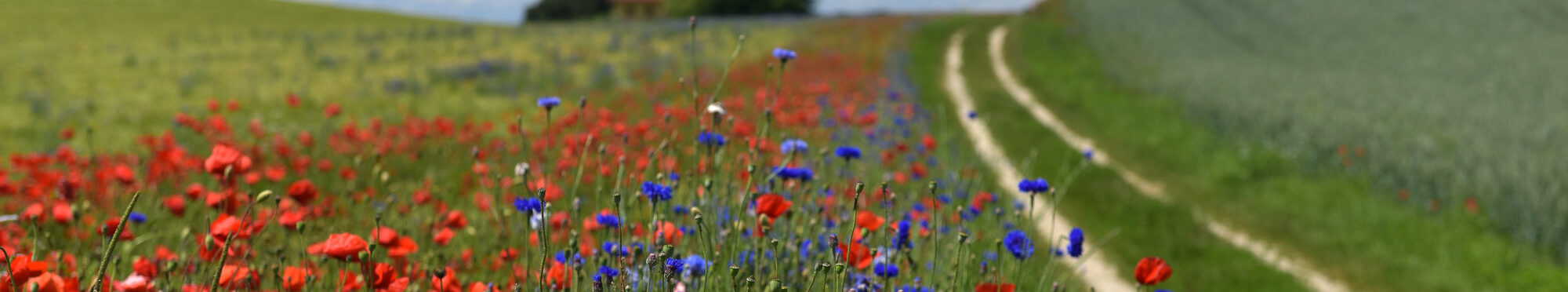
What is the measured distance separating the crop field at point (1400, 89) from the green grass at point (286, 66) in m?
8.22

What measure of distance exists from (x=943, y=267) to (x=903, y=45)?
63.4 ft

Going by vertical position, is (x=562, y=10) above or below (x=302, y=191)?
below

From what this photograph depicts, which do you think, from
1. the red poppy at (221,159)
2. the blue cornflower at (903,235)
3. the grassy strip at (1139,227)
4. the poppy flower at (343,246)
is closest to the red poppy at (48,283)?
the red poppy at (221,159)

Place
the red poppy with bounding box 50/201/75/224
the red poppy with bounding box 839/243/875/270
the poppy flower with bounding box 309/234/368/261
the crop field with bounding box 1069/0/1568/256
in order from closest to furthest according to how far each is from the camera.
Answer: the poppy flower with bounding box 309/234/368/261 → the red poppy with bounding box 839/243/875/270 → the red poppy with bounding box 50/201/75/224 → the crop field with bounding box 1069/0/1568/256

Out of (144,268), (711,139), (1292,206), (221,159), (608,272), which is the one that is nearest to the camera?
(221,159)

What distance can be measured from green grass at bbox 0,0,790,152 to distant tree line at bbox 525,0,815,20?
16.8m

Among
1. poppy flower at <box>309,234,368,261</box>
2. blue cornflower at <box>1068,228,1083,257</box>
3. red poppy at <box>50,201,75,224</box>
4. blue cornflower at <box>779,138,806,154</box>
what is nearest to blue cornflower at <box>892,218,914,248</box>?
blue cornflower at <box>779,138,806,154</box>

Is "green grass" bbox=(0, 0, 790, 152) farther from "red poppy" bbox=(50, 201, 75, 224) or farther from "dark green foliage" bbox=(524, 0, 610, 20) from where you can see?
"dark green foliage" bbox=(524, 0, 610, 20)

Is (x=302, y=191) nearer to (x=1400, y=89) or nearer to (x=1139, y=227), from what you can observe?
(x=1139, y=227)

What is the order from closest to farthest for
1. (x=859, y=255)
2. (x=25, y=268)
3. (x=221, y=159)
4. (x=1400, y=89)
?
(x=25, y=268)
(x=221, y=159)
(x=859, y=255)
(x=1400, y=89)

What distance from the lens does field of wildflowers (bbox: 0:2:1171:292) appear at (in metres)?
2.26

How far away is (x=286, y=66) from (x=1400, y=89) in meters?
18.2

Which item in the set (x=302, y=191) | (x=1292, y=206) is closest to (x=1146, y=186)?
(x=1292, y=206)

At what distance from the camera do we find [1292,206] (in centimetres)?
779
